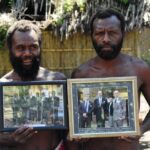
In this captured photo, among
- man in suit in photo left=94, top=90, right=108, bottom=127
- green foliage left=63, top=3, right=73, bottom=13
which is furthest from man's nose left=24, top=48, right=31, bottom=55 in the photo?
green foliage left=63, top=3, right=73, bottom=13

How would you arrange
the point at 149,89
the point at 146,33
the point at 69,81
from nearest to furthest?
1. the point at 69,81
2. the point at 149,89
3. the point at 146,33

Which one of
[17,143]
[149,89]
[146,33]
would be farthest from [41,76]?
[146,33]

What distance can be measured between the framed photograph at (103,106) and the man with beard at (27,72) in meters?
0.25

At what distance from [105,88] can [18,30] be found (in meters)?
0.75

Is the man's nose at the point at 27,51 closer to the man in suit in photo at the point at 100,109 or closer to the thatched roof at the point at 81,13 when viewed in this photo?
the man in suit in photo at the point at 100,109

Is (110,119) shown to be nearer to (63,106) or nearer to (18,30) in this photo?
(63,106)

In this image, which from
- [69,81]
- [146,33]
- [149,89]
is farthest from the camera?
[146,33]

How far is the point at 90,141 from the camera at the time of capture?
3.54 meters

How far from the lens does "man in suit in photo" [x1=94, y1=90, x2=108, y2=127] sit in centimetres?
341

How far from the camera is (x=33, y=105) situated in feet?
11.2

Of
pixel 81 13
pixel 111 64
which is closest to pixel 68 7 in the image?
pixel 81 13

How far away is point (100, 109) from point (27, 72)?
578mm

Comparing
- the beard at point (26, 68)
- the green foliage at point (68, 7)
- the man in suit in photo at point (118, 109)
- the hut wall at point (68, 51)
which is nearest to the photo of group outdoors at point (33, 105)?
the beard at point (26, 68)

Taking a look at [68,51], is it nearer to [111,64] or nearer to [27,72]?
[111,64]
